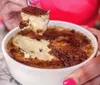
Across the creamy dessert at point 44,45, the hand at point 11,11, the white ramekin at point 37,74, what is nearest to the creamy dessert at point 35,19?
the creamy dessert at point 44,45

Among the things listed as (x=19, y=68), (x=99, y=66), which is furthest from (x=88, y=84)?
(x=19, y=68)

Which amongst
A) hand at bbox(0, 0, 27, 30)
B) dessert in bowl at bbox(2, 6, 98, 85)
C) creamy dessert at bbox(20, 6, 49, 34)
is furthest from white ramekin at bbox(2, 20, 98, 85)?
hand at bbox(0, 0, 27, 30)

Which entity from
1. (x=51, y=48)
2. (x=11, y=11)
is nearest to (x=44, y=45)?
(x=51, y=48)

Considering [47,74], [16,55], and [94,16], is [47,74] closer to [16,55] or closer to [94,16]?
[16,55]

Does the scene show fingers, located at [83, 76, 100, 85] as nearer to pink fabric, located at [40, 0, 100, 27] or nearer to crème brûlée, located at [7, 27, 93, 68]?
crème brûlée, located at [7, 27, 93, 68]

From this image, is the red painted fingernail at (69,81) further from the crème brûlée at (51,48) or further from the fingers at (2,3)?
the fingers at (2,3)

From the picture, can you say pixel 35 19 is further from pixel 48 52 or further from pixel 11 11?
pixel 11 11
